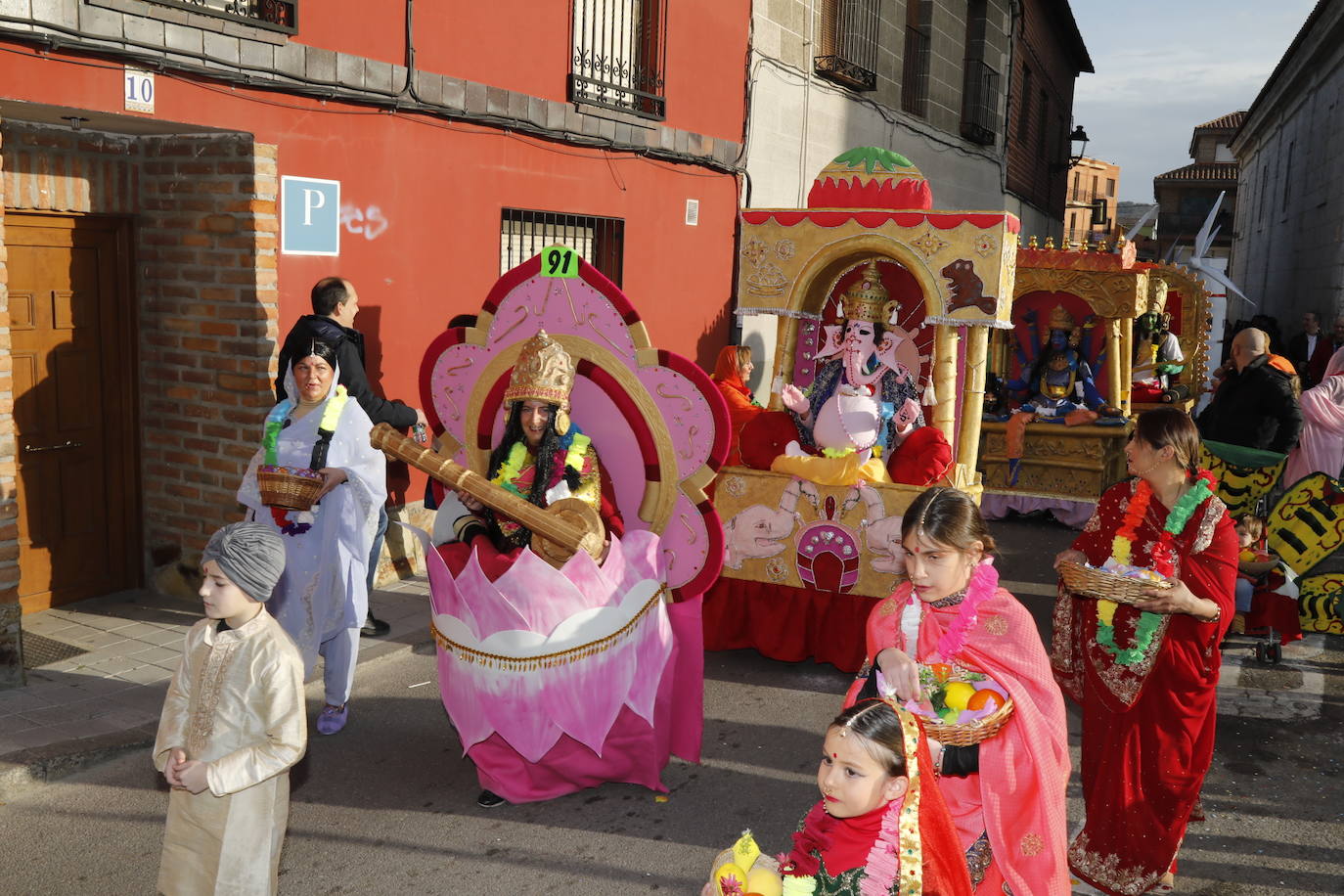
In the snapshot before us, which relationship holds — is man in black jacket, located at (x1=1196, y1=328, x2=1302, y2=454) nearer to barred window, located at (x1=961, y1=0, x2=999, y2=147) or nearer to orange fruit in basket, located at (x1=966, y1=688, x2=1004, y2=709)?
orange fruit in basket, located at (x1=966, y1=688, x2=1004, y2=709)

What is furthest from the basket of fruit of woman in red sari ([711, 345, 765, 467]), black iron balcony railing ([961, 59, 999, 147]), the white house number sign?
black iron balcony railing ([961, 59, 999, 147])

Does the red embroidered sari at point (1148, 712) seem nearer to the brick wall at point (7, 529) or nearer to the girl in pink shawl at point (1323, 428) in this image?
the brick wall at point (7, 529)

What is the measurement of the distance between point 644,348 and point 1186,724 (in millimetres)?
2679

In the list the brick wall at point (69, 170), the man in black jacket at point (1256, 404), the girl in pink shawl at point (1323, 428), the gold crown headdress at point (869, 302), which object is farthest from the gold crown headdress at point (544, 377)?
the girl in pink shawl at point (1323, 428)

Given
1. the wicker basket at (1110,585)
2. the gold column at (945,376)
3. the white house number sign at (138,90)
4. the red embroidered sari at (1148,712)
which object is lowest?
the red embroidered sari at (1148,712)

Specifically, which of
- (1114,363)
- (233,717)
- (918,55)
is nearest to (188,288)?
(233,717)

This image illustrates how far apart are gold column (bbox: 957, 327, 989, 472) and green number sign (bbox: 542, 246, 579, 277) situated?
3499 millimetres

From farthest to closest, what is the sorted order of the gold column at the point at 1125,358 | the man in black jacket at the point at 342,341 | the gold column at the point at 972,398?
the gold column at the point at 1125,358 < the gold column at the point at 972,398 < the man in black jacket at the point at 342,341

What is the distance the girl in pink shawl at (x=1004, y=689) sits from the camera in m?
3.26

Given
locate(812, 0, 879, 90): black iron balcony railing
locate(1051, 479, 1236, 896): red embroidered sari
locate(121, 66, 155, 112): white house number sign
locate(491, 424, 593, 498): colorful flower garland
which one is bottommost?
locate(1051, 479, 1236, 896): red embroidered sari

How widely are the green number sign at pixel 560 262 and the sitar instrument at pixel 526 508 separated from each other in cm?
101

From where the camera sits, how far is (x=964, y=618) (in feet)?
10.8

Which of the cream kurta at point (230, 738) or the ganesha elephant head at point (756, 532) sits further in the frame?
the ganesha elephant head at point (756, 532)

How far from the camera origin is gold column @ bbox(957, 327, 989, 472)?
760 cm
